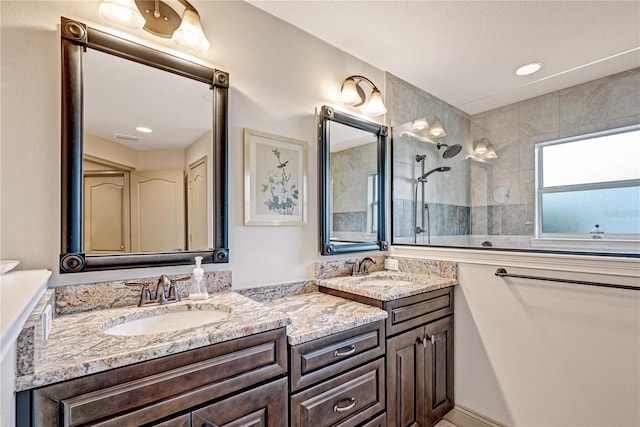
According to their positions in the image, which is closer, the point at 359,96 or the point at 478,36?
the point at 478,36

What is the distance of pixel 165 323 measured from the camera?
123cm

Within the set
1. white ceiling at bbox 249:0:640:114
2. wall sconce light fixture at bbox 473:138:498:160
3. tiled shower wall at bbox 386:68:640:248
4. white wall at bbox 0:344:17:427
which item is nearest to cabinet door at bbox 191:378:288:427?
white wall at bbox 0:344:17:427

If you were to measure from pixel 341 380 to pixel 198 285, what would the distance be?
2.55 ft

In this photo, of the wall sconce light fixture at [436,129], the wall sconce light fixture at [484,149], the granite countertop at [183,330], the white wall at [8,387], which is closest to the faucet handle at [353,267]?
the granite countertop at [183,330]

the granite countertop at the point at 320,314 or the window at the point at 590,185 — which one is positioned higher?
the window at the point at 590,185

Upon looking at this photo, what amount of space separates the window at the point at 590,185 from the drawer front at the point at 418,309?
1.60 metres

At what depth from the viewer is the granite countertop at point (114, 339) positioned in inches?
29.5

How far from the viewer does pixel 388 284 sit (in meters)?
1.99

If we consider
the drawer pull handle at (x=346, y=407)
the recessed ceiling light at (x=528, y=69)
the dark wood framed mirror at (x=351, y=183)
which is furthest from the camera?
the recessed ceiling light at (x=528, y=69)

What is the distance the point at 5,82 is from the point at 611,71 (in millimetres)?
3791

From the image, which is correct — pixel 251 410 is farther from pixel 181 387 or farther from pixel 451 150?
pixel 451 150

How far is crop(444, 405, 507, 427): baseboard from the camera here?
5.85ft

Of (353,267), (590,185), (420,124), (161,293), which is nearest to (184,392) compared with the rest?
(161,293)

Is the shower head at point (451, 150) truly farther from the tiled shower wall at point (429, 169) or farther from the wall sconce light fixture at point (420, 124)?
the wall sconce light fixture at point (420, 124)
